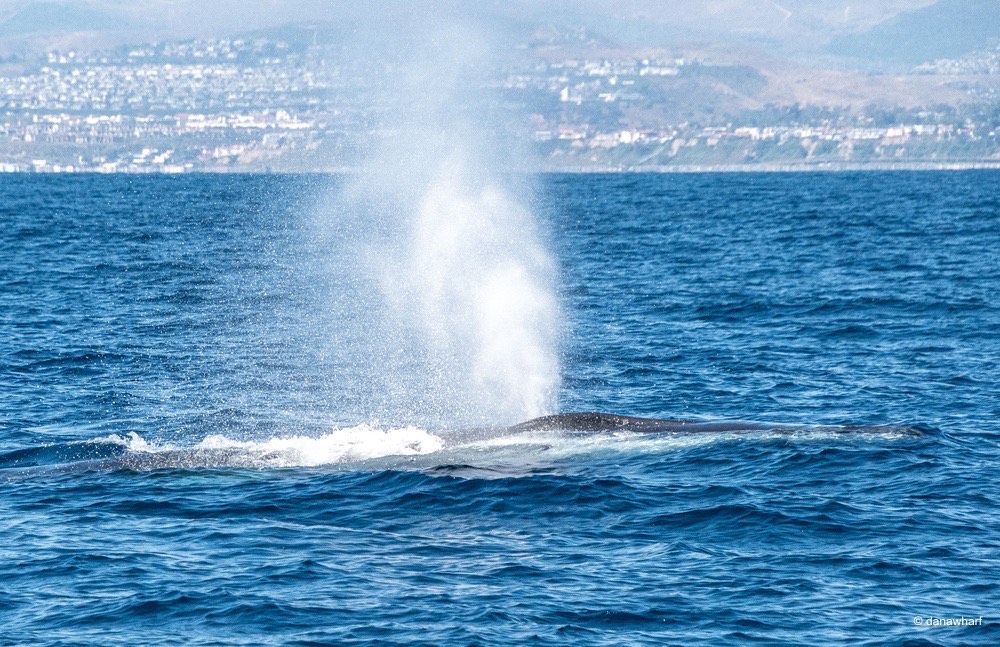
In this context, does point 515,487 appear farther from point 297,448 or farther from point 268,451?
point 268,451

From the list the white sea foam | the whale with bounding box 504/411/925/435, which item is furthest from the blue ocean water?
the whale with bounding box 504/411/925/435

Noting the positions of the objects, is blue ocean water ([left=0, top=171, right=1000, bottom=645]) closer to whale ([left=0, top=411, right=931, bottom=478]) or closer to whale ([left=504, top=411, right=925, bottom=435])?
whale ([left=0, top=411, right=931, bottom=478])

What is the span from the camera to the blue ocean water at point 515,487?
19000 mm

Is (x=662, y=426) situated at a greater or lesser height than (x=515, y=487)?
greater

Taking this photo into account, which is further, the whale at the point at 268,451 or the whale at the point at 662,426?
the whale at the point at 662,426

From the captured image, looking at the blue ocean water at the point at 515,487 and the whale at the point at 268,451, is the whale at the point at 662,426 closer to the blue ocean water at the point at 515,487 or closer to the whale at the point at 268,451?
the whale at the point at 268,451

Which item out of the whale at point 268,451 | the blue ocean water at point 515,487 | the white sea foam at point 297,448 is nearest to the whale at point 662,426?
the whale at point 268,451

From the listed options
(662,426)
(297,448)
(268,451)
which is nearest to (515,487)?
(662,426)

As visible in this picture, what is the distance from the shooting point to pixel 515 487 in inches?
998

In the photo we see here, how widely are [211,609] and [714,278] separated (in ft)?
155

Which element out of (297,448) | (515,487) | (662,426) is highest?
(297,448)

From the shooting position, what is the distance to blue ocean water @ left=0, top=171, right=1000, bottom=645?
19000mm

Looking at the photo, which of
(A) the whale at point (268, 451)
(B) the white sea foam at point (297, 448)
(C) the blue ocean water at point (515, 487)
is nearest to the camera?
(C) the blue ocean water at point (515, 487)

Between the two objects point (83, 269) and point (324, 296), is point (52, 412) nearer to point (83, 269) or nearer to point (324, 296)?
point (324, 296)
